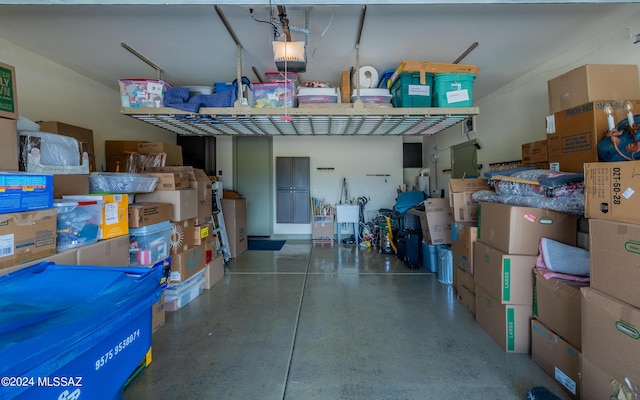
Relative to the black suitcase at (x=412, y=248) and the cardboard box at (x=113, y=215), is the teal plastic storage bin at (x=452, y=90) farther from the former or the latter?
the cardboard box at (x=113, y=215)

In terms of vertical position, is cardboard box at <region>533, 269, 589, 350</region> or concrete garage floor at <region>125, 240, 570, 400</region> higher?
cardboard box at <region>533, 269, 589, 350</region>

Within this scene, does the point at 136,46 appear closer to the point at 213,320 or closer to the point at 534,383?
the point at 213,320

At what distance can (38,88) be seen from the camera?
2.87 metres

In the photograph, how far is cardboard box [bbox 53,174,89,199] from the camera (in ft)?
5.96

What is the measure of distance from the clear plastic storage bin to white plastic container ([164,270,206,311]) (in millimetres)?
1010

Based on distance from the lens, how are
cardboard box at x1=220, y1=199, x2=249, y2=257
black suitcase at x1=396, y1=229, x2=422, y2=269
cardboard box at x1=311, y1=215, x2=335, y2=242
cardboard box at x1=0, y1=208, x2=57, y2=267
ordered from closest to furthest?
cardboard box at x1=0, y1=208, x2=57, y2=267 → black suitcase at x1=396, y1=229, x2=422, y2=269 → cardboard box at x1=220, y1=199, x2=249, y2=257 → cardboard box at x1=311, y1=215, x2=335, y2=242

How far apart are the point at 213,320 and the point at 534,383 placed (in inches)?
97.3

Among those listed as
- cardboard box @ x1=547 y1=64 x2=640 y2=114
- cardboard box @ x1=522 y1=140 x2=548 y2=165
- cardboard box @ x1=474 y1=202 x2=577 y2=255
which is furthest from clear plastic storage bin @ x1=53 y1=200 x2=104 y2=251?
cardboard box @ x1=522 y1=140 x2=548 y2=165

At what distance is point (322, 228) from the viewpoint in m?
5.54

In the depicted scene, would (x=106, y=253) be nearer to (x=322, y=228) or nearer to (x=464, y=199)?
(x=464, y=199)


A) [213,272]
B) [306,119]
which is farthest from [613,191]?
[213,272]

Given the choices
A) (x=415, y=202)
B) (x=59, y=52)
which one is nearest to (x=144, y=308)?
(x=59, y=52)

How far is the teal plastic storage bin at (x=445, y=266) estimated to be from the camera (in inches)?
126

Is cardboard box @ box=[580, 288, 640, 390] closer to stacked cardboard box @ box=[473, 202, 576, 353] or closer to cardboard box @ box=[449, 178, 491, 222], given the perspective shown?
stacked cardboard box @ box=[473, 202, 576, 353]
